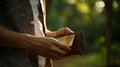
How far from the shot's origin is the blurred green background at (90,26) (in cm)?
778

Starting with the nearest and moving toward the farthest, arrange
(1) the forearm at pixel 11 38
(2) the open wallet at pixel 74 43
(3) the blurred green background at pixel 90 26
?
1. (1) the forearm at pixel 11 38
2. (2) the open wallet at pixel 74 43
3. (3) the blurred green background at pixel 90 26

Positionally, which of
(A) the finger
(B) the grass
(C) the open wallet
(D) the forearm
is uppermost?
(D) the forearm

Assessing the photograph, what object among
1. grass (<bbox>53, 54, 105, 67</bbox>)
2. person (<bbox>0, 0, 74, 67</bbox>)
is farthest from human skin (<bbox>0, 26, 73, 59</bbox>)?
grass (<bbox>53, 54, 105, 67</bbox>)

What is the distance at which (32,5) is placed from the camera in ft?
5.74

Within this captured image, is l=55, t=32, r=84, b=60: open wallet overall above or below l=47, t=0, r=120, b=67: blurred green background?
above

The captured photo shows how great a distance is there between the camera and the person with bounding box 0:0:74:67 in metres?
1.64

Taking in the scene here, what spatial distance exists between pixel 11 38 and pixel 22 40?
43mm

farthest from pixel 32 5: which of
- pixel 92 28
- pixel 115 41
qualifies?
pixel 92 28

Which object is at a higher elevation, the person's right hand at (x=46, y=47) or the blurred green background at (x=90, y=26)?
the person's right hand at (x=46, y=47)

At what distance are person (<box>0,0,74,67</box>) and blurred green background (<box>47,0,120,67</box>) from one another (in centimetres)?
420

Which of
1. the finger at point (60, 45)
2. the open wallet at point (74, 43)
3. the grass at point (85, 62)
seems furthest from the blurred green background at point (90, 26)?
the finger at point (60, 45)

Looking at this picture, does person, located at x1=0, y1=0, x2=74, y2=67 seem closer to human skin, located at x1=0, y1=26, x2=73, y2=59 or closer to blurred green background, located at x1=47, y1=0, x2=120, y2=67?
human skin, located at x1=0, y1=26, x2=73, y2=59

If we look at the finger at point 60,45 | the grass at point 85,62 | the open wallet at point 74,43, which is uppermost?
the finger at point 60,45

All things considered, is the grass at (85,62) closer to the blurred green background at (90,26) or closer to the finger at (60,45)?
the blurred green background at (90,26)
